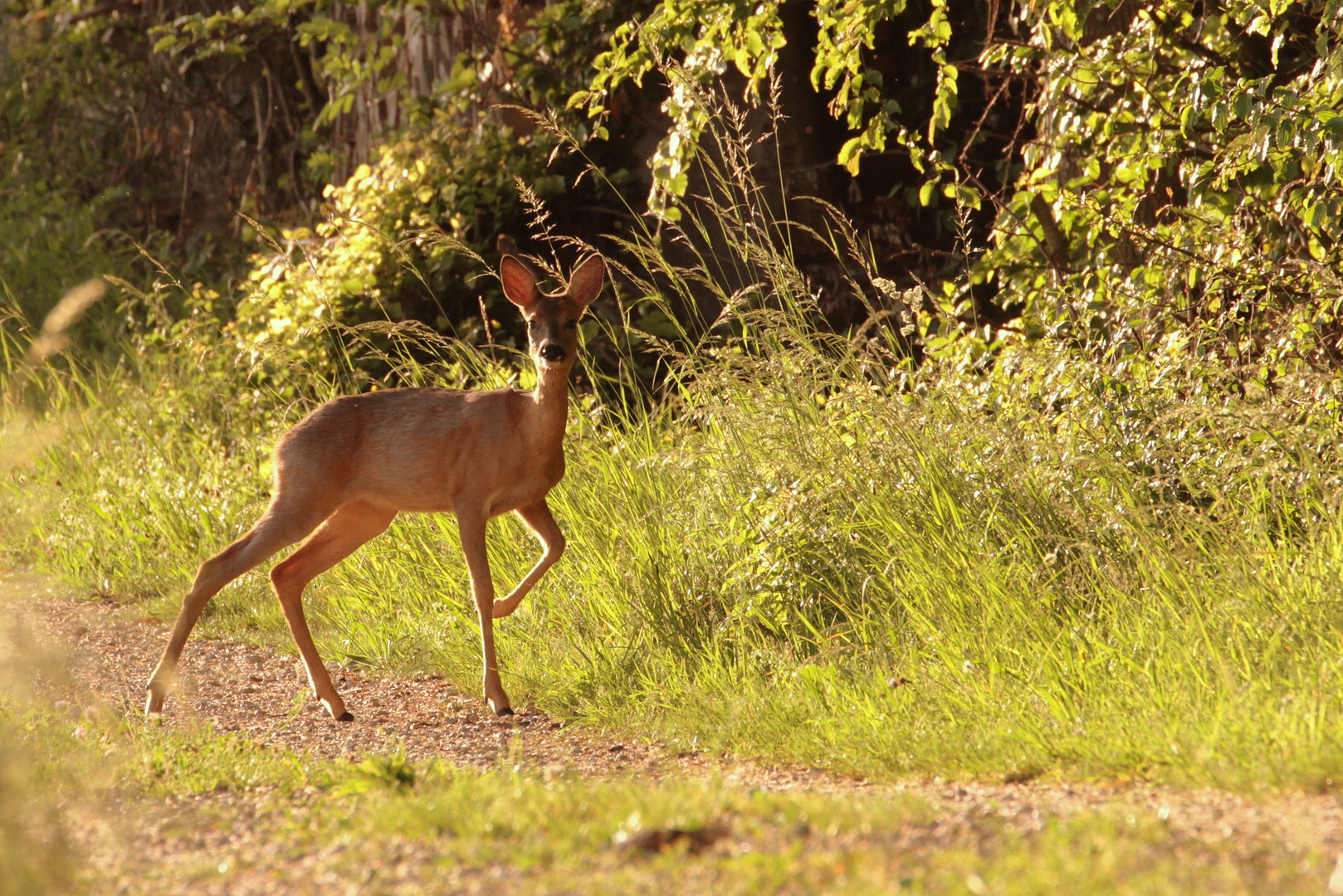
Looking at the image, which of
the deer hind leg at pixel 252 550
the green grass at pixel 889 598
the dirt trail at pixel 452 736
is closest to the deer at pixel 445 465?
the deer hind leg at pixel 252 550

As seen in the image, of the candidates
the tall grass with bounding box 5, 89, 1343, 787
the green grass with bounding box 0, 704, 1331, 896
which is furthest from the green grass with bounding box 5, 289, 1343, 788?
the green grass with bounding box 0, 704, 1331, 896

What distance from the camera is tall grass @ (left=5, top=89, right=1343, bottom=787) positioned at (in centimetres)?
387

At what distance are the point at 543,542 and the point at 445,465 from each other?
0.51m

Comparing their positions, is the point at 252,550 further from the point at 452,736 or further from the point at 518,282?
the point at 518,282

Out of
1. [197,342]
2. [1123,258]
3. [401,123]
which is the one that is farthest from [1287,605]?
[401,123]

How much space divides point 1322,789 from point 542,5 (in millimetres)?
8012

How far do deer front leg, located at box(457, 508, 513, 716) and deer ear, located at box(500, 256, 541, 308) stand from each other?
0.88 metres

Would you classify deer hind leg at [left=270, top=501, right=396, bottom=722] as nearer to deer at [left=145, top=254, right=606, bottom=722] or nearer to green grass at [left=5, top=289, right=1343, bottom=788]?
deer at [left=145, top=254, right=606, bottom=722]

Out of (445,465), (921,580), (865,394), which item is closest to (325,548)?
(445,465)

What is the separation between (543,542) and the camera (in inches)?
223

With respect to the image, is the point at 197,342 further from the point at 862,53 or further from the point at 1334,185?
the point at 1334,185

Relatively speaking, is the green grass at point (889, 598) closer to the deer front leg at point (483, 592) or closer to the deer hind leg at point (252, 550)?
the deer front leg at point (483, 592)

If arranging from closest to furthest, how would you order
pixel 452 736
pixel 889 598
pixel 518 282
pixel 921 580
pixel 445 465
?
pixel 921 580
pixel 452 736
pixel 889 598
pixel 445 465
pixel 518 282

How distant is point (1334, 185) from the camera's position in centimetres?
529
